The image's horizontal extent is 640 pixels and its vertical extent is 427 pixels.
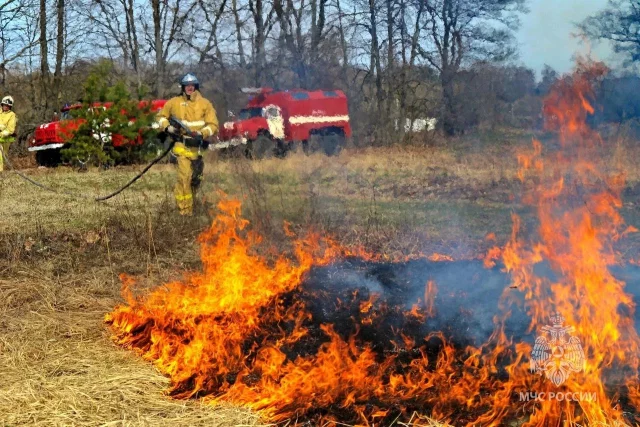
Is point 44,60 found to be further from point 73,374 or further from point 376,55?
point 73,374

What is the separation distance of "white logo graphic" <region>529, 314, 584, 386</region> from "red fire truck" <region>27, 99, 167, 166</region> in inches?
500

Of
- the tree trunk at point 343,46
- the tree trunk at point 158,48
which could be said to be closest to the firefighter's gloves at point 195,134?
the tree trunk at point 343,46

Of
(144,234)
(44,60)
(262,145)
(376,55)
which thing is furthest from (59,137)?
(376,55)

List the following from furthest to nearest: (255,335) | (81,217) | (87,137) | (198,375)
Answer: (87,137) < (81,217) < (255,335) < (198,375)

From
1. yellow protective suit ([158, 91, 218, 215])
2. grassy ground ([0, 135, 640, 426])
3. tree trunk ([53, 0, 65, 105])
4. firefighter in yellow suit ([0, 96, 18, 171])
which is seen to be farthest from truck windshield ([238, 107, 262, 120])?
yellow protective suit ([158, 91, 218, 215])

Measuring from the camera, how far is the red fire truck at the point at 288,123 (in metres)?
16.6

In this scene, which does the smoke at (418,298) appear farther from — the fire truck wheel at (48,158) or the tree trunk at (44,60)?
the tree trunk at (44,60)

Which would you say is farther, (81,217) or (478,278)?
(81,217)

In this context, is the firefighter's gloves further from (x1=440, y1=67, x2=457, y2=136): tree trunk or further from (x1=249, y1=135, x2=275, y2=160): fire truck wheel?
(x1=440, y1=67, x2=457, y2=136): tree trunk

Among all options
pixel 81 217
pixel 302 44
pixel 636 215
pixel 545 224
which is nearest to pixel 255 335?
pixel 545 224

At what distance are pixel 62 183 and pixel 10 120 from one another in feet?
5.49

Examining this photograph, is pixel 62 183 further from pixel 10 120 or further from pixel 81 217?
pixel 81 217

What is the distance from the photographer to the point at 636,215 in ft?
27.8

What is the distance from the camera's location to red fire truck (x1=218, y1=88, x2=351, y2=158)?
1664cm
